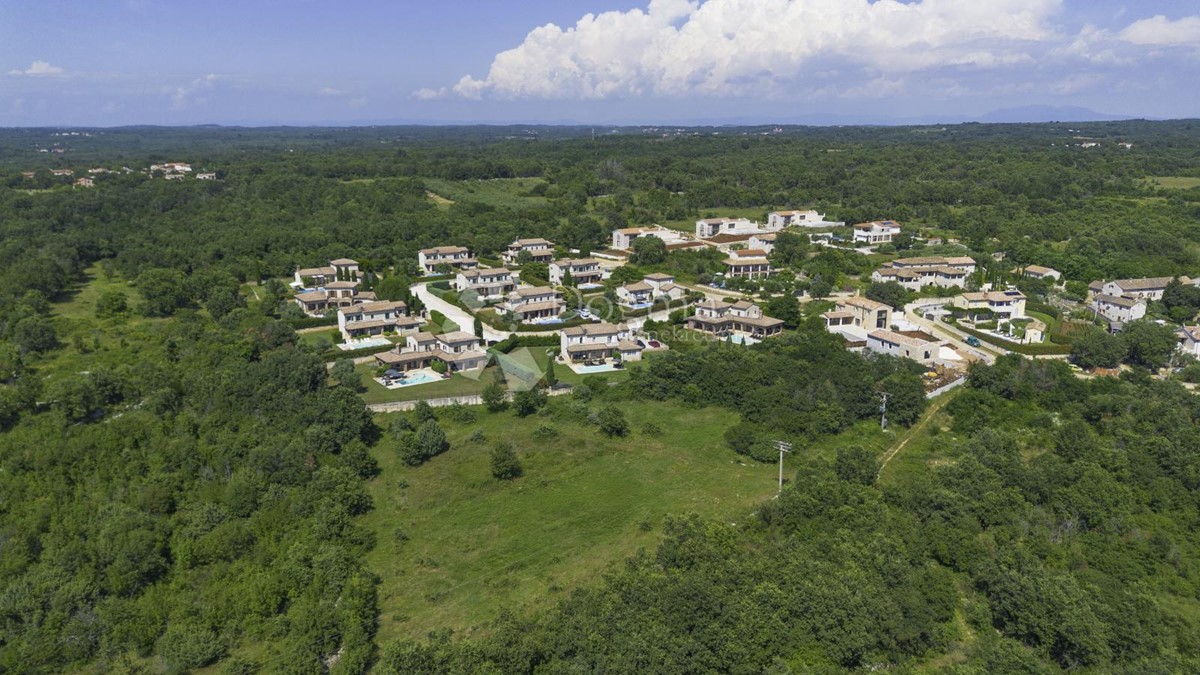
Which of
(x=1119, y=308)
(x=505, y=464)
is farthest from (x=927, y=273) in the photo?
(x=505, y=464)

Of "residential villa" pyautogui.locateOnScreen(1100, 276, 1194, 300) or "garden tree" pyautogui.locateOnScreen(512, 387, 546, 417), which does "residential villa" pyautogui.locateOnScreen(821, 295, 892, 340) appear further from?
"garden tree" pyautogui.locateOnScreen(512, 387, 546, 417)

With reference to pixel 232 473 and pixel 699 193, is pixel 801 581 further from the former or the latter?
pixel 699 193

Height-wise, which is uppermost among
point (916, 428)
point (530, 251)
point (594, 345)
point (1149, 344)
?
point (530, 251)

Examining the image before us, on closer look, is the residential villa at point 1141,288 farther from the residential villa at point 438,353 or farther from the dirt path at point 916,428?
the residential villa at point 438,353

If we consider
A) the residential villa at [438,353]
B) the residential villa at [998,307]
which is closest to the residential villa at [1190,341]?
the residential villa at [998,307]

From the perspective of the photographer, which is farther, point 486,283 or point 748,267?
point 748,267

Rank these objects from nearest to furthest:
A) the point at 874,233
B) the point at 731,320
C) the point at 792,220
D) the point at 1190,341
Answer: the point at 1190,341 < the point at 731,320 < the point at 874,233 < the point at 792,220

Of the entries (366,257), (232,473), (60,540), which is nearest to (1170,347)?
(232,473)

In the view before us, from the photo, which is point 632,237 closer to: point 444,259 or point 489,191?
point 444,259
